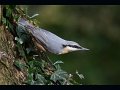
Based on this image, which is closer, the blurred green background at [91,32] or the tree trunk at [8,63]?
the tree trunk at [8,63]

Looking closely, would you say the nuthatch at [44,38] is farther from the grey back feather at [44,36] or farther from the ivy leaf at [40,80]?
the ivy leaf at [40,80]

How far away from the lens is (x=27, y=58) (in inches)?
191

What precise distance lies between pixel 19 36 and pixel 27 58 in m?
0.17

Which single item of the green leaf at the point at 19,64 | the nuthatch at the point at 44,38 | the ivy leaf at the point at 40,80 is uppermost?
the nuthatch at the point at 44,38

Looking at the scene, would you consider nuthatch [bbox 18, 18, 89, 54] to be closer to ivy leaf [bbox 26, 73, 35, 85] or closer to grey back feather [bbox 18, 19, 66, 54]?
grey back feather [bbox 18, 19, 66, 54]

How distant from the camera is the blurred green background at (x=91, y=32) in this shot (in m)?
7.88

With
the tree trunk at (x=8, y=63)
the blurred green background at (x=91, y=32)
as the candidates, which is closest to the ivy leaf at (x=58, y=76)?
the tree trunk at (x=8, y=63)

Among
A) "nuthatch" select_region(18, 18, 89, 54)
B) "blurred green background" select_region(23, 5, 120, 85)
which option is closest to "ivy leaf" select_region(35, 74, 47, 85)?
"nuthatch" select_region(18, 18, 89, 54)

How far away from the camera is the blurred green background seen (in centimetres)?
788

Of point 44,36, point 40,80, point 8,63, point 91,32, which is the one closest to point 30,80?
point 40,80

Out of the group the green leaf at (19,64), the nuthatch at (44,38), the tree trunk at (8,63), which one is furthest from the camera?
the nuthatch at (44,38)
